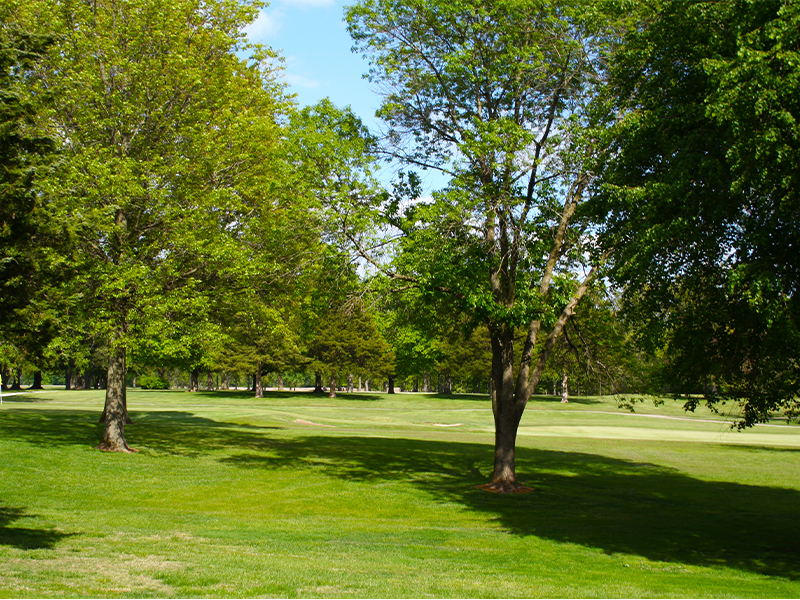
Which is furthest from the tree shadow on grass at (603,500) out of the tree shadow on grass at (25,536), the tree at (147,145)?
the tree shadow on grass at (25,536)

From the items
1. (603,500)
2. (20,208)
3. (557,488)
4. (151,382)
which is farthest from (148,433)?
(151,382)

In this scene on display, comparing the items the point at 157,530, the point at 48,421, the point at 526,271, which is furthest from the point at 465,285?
the point at 48,421

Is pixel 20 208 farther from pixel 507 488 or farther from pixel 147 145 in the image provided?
pixel 507 488

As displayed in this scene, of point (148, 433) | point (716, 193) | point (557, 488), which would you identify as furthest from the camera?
point (148, 433)

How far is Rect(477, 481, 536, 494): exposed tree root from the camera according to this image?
62.2 ft

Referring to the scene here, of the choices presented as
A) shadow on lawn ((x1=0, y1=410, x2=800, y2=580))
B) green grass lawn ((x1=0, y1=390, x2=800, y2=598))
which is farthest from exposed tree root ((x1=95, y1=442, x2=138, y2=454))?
shadow on lawn ((x1=0, y1=410, x2=800, y2=580))

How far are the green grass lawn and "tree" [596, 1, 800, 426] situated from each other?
3746mm

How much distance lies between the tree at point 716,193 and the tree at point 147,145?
12.4 meters

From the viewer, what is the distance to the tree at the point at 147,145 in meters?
20.0

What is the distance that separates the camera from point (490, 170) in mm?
18797

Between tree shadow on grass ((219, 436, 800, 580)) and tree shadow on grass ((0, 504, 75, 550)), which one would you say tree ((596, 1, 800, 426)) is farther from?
tree shadow on grass ((0, 504, 75, 550))

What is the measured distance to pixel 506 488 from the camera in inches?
751

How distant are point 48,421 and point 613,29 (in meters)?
28.9

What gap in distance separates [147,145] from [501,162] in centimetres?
1246
